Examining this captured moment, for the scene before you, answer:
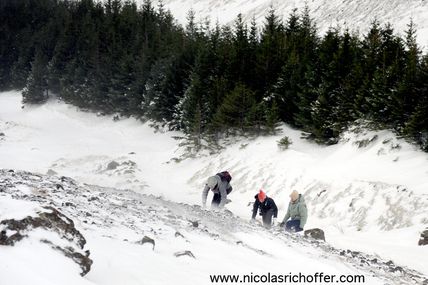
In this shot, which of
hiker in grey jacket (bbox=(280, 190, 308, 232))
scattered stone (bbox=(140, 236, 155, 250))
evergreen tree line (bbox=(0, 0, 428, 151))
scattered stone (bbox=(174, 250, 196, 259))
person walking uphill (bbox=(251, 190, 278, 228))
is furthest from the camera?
evergreen tree line (bbox=(0, 0, 428, 151))

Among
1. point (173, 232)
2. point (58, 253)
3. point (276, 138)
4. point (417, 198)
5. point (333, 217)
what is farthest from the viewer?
point (276, 138)

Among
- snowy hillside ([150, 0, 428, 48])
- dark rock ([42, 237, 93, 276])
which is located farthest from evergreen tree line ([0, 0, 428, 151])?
dark rock ([42, 237, 93, 276])

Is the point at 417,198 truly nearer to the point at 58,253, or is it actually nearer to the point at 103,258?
the point at 103,258

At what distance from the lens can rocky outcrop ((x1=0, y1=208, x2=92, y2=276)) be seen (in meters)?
4.95

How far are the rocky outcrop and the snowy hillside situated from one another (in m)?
29.6

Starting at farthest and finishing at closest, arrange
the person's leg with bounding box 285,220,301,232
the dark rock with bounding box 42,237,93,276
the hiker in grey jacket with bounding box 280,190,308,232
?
the person's leg with bounding box 285,220,301,232 < the hiker in grey jacket with bounding box 280,190,308,232 < the dark rock with bounding box 42,237,93,276

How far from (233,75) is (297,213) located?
2005 centimetres

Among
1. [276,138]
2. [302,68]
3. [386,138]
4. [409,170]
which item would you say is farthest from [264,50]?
[409,170]

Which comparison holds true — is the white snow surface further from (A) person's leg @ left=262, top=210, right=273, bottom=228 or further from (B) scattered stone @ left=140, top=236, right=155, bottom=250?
(A) person's leg @ left=262, top=210, right=273, bottom=228

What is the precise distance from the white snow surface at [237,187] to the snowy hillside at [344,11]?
14.8 meters

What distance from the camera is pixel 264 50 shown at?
105 ft

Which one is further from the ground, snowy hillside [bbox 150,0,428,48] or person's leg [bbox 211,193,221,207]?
snowy hillside [bbox 150,0,428,48]

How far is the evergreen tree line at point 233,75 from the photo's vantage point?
20.8 metres

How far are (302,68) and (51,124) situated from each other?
91.5ft
